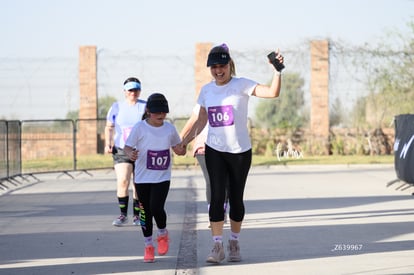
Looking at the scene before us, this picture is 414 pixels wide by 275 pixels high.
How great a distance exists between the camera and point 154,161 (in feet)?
32.3

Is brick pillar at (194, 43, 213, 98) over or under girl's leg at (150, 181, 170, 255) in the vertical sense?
over

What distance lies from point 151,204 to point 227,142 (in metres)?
1.09

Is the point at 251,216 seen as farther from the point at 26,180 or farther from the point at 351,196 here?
the point at 26,180

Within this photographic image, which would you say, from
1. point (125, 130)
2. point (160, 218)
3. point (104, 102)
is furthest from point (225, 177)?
point (104, 102)

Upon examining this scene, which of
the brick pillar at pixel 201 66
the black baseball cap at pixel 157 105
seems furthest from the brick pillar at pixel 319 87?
the black baseball cap at pixel 157 105

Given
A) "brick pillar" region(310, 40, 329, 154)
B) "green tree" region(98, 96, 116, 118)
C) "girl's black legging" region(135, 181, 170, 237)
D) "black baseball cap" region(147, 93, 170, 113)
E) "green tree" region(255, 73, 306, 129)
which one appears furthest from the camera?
"green tree" region(98, 96, 116, 118)

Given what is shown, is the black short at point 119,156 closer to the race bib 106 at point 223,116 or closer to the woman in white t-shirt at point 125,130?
the woman in white t-shirt at point 125,130

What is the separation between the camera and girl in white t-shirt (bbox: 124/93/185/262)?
973 centimetres

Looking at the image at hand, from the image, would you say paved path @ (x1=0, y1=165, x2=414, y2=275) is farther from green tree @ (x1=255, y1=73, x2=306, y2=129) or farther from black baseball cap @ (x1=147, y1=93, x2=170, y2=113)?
green tree @ (x1=255, y1=73, x2=306, y2=129)

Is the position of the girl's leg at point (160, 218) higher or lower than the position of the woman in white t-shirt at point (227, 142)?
lower

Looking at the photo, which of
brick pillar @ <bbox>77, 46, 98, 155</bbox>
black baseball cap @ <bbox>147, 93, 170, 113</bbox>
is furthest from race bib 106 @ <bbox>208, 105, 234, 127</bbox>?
brick pillar @ <bbox>77, 46, 98, 155</bbox>

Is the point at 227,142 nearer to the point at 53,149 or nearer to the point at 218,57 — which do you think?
the point at 218,57

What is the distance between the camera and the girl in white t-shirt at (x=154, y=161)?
973 centimetres

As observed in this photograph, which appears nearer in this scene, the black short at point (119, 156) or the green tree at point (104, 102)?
the black short at point (119, 156)
